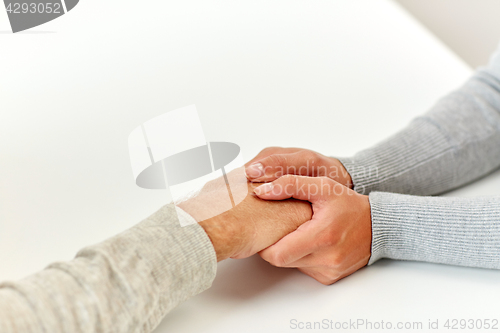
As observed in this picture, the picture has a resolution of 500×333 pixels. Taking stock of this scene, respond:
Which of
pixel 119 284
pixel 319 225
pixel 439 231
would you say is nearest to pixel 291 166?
pixel 319 225

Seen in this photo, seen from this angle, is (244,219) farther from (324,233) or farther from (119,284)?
(119,284)

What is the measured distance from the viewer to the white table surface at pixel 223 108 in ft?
2.29

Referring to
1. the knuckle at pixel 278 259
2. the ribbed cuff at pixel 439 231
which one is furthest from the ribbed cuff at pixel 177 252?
the ribbed cuff at pixel 439 231

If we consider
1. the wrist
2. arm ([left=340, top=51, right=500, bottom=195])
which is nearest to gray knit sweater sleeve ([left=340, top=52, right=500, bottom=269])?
→ arm ([left=340, top=51, right=500, bottom=195])

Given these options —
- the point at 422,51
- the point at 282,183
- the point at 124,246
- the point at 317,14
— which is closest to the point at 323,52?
the point at 317,14

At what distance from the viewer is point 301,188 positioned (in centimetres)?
75

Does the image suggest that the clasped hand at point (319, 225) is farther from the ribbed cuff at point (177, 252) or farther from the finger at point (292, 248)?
the ribbed cuff at point (177, 252)

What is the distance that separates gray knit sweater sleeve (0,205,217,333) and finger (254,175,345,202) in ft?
0.51

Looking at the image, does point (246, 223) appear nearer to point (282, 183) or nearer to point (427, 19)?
point (282, 183)

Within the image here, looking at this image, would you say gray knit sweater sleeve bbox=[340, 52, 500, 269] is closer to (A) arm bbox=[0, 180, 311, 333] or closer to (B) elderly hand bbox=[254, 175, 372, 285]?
(B) elderly hand bbox=[254, 175, 372, 285]

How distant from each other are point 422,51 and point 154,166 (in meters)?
0.96

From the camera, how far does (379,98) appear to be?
4.00 ft

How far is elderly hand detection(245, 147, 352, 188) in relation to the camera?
789mm

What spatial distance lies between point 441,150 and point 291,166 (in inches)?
14.2
